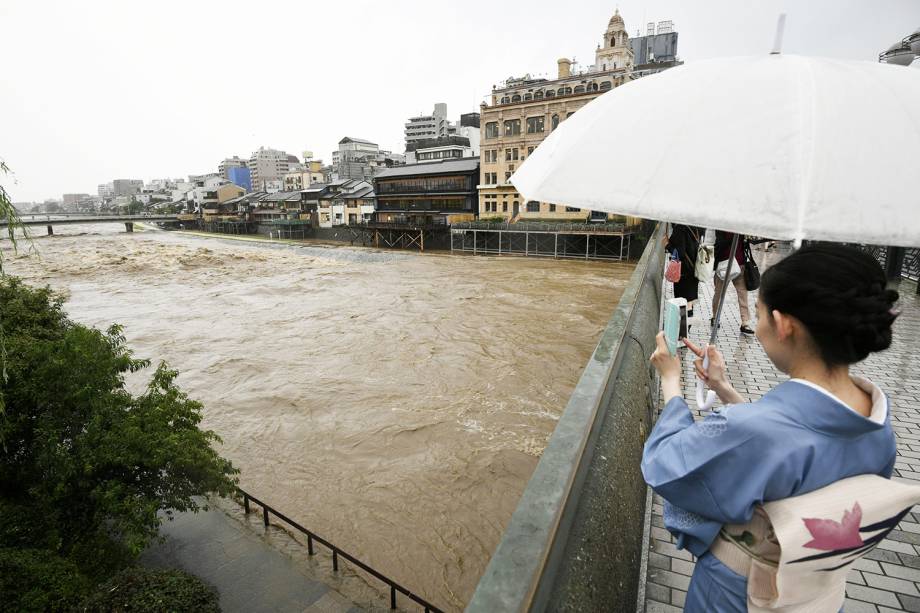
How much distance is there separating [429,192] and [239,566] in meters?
41.6

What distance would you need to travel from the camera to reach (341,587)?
22.0ft

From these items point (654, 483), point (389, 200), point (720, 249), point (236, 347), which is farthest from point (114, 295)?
point (654, 483)

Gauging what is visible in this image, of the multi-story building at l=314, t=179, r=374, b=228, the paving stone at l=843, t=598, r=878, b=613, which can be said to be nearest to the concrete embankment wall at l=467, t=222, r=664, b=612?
the paving stone at l=843, t=598, r=878, b=613

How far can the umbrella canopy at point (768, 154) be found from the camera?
1568mm

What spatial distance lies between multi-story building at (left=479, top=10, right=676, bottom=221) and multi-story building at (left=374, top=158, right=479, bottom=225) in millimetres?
1845

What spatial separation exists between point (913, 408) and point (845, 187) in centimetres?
548

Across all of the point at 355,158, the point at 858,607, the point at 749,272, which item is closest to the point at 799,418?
the point at 858,607

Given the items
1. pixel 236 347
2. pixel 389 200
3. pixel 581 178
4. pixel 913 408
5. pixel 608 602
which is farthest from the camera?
pixel 389 200

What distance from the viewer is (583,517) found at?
2.09m

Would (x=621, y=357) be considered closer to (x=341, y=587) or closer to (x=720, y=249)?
(x=720, y=249)

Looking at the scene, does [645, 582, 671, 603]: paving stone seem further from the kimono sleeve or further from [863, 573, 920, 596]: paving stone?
the kimono sleeve

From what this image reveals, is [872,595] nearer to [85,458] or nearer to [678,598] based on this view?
[678,598]

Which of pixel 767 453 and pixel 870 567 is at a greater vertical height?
pixel 767 453

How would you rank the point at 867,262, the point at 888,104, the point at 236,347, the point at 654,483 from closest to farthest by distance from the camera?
the point at 867,262 → the point at 654,483 → the point at 888,104 → the point at 236,347
